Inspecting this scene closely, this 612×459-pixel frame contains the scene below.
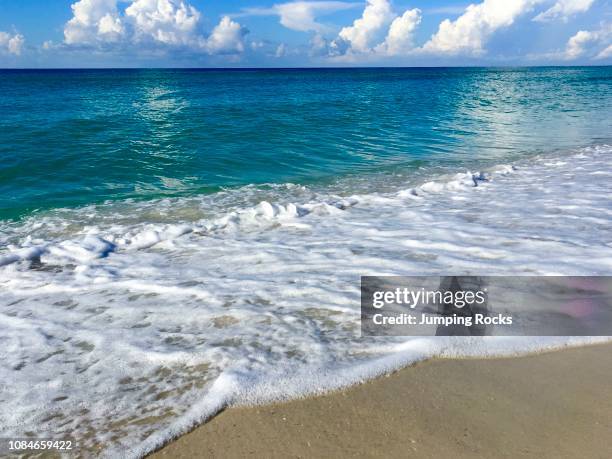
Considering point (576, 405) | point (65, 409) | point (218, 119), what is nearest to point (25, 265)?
point (65, 409)

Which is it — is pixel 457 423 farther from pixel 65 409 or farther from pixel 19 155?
pixel 19 155

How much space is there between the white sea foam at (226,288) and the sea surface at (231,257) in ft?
0.05

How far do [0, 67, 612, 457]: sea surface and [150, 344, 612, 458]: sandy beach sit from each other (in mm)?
157

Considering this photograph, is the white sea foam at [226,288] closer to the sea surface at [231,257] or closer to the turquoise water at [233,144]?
the sea surface at [231,257]

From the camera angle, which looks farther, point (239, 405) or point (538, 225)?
point (538, 225)

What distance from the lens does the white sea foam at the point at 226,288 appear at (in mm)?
2695

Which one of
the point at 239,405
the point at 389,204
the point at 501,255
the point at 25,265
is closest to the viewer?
the point at 239,405

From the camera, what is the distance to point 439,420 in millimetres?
2359

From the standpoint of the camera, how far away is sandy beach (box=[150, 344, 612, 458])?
86.2 inches

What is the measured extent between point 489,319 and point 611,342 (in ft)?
2.50

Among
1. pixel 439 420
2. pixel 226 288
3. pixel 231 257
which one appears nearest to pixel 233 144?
pixel 231 257

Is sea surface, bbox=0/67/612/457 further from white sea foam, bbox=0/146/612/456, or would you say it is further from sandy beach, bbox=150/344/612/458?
sandy beach, bbox=150/344/612/458

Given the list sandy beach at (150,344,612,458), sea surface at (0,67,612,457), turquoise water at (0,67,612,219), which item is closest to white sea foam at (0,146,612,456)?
sea surface at (0,67,612,457)

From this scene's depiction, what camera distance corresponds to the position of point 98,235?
20.7ft
